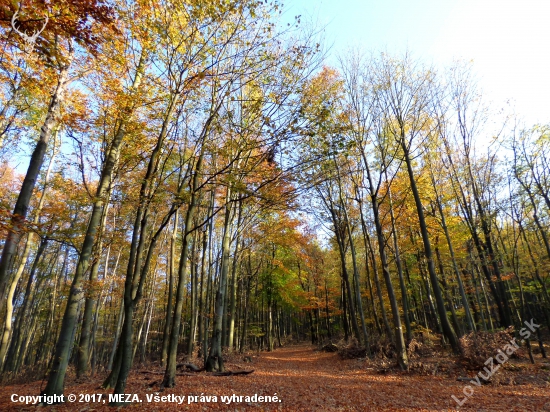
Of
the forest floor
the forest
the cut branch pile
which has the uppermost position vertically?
the forest

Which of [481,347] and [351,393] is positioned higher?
[481,347]

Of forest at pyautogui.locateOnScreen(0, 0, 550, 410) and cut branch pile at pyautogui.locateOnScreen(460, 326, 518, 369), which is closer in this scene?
forest at pyautogui.locateOnScreen(0, 0, 550, 410)

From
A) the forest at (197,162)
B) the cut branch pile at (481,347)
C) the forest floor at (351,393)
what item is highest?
the forest at (197,162)

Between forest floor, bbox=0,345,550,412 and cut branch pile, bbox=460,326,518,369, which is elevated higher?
cut branch pile, bbox=460,326,518,369

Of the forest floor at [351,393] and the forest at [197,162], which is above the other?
the forest at [197,162]

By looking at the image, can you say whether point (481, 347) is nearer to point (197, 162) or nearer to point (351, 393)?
point (351, 393)

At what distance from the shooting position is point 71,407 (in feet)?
17.9

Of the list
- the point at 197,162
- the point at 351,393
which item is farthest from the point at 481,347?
the point at 197,162

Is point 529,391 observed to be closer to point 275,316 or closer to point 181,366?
point 181,366

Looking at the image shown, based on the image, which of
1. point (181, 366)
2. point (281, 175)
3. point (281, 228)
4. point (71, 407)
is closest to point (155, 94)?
point (281, 175)

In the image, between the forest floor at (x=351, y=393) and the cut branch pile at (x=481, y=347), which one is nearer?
the forest floor at (x=351, y=393)

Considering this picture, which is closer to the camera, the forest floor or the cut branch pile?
the forest floor

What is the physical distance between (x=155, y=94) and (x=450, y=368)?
1148cm

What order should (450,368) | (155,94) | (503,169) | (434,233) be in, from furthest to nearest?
(434,233)
(503,169)
(450,368)
(155,94)
